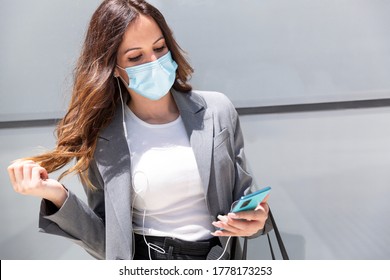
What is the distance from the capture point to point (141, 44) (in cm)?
124

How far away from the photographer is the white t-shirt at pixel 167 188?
1243mm

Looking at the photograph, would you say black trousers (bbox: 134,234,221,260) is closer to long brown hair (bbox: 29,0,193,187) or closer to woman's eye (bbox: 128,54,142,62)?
long brown hair (bbox: 29,0,193,187)

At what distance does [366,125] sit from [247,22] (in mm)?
683

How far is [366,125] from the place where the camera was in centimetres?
191

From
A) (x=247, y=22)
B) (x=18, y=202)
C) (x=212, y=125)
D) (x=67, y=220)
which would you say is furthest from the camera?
(x=18, y=202)

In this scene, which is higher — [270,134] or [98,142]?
[98,142]

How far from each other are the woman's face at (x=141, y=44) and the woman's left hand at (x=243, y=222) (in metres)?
0.50

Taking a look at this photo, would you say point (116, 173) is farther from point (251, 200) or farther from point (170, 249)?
point (251, 200)

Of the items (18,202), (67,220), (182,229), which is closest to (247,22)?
(182,229)

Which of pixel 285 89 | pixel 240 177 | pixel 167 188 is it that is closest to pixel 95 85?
pixel 167 188

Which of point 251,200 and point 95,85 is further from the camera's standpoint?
point 95,85

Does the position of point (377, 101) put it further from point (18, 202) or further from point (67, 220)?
point (18, 202)

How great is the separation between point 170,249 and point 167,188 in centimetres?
17

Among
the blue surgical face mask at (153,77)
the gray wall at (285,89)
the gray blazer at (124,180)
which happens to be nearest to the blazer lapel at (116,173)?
the gray blazer at (124,180)
